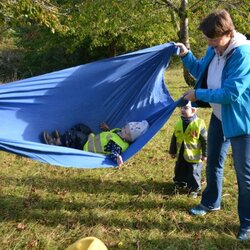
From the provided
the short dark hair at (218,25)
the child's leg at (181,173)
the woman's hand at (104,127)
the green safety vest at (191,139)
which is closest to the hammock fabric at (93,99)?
the woman's hand at (104,127)

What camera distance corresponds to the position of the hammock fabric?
353 centimetres

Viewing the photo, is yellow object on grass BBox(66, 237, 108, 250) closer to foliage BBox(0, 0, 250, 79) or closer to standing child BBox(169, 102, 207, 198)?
standing child BBox(169, 102, 207, 198)

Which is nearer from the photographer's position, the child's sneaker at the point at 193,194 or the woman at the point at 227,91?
the woman at the point at 227,91

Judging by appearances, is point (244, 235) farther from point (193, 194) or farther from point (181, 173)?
point (181, 173)

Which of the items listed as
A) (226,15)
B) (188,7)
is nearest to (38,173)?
(226,15)

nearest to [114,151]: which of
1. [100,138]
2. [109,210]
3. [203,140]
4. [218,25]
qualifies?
[100,138]

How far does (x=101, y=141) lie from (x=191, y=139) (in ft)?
2.91

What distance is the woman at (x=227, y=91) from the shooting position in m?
2.77

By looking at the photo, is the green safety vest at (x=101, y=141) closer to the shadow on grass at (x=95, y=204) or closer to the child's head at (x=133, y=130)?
the child's head at (x=133, y=130)

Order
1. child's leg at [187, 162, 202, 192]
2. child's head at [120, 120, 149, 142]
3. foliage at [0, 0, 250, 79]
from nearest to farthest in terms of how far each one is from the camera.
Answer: child's head at [120, 120, 149, 142], child's leg at [187, 162, 202, 192], foliage at [0, 0, 250, 79]

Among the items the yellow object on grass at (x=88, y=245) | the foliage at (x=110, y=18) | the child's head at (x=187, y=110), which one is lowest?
the yellow object on grass at (x=88, y=245)

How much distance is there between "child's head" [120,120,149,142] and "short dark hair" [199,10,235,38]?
1.25 m

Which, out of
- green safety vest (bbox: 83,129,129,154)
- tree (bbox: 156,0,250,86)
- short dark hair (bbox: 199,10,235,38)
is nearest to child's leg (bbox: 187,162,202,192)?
green safety vest (bbox: 83,129,129,154)

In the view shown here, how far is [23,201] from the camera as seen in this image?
405cm
